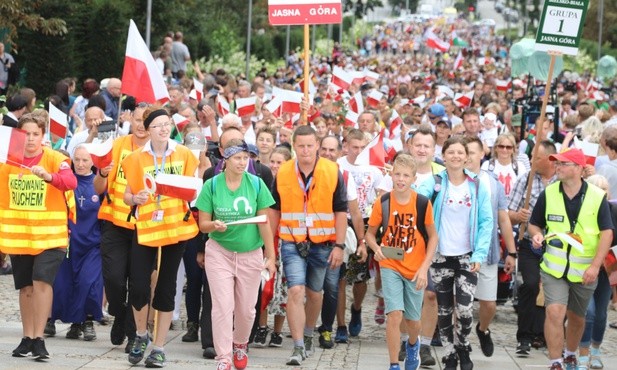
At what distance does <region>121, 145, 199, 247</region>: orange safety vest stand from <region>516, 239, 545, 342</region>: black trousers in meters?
3.11

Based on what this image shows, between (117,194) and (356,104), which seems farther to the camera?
(356,104)

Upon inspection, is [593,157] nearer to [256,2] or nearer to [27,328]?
[27,328]

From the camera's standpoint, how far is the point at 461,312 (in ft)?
36.6

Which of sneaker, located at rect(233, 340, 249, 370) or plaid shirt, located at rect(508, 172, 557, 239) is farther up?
plaid shirt, located at rect(508, 172, 557, 239)

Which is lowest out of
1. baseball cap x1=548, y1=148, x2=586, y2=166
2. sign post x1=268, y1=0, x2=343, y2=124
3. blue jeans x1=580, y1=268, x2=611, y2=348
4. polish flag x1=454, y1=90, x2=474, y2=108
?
blue jeans x1=580, y1=268, x2=611, y2=348

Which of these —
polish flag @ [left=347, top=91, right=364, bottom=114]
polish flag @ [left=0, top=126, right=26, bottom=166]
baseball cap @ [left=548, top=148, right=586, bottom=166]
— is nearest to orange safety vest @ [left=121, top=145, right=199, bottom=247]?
polish flag @ [left=0, top=126, right=26, bottom=166]

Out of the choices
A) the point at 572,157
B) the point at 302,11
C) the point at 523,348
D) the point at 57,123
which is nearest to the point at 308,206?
the point at 572,157

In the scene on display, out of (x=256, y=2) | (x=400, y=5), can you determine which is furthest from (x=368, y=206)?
(x=400, y=5)

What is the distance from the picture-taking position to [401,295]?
10.8 m

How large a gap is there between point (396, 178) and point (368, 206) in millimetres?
2212

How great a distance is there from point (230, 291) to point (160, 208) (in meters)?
0.84

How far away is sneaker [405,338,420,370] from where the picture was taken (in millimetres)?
10805

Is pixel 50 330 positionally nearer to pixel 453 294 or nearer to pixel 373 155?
pixel 373 155

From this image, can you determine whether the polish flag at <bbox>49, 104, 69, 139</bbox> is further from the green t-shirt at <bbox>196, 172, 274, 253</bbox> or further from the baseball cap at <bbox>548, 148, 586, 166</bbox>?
the baseball cap at <bbox>548, 148, 586, 166</bbox>
